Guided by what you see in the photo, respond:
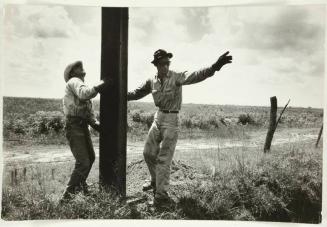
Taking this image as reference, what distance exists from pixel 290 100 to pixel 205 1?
1577 millimetres

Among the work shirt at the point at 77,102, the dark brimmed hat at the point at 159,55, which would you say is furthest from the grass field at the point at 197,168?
the dark brimmed hat at the point at 159,55

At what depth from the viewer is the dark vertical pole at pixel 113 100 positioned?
4387mm

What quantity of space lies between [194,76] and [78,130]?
1.45m

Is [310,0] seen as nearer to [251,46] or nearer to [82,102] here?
[251,46]

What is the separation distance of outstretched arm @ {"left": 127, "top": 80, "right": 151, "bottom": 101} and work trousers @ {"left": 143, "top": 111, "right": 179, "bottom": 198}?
319 mm

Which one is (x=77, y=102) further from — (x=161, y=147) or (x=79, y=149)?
(x=161, y=147)

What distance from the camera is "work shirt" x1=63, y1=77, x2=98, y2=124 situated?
429 centimetres

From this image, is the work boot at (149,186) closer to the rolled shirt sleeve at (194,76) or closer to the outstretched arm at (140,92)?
the outstretched arm at (140,92)

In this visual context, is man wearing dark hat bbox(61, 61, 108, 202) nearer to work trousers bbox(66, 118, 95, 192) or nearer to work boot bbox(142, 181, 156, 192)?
work trousers bbox(66, 118, 95, 192)

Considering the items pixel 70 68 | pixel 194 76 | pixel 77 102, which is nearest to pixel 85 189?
pixel 77 102

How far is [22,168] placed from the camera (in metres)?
4.61

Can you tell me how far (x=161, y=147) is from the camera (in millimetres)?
4359

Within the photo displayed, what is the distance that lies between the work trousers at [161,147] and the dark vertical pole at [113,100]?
1.03ft

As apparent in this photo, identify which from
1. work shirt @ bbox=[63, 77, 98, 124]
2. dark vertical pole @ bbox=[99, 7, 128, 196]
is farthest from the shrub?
work shirt @ bbox=[63, 77, 98, 124]
